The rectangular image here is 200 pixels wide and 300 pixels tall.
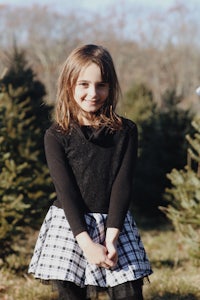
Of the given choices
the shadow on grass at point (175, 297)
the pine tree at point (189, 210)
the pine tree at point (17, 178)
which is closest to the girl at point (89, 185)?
the shadow on grass at point (175, 297)

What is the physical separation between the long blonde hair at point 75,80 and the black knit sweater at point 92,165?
0.06 metres

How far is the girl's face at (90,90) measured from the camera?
91.3 inches

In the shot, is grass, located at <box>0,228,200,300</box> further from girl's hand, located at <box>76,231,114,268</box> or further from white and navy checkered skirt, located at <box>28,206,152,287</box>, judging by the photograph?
girl's hand, located at <box>76,231,114,268</box>

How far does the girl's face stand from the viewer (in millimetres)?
2318

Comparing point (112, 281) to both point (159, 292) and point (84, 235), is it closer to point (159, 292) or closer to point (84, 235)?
point (84, 235)

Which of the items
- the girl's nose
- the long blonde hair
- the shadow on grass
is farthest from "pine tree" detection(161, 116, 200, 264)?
the girl's nose

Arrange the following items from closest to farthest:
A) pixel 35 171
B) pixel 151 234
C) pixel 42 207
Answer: pixel 42 207, pixel 35 171, pixel 151 234

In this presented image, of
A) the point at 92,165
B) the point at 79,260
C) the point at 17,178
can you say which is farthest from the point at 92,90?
the point at 17,178

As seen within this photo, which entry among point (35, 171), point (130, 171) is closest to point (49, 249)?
point (130, 171)

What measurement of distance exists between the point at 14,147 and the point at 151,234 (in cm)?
243

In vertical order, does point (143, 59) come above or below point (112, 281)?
above

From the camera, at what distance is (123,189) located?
2332 millimetres

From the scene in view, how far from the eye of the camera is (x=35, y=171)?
6367 mm

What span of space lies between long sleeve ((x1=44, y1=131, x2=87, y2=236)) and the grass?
1.96 meters
